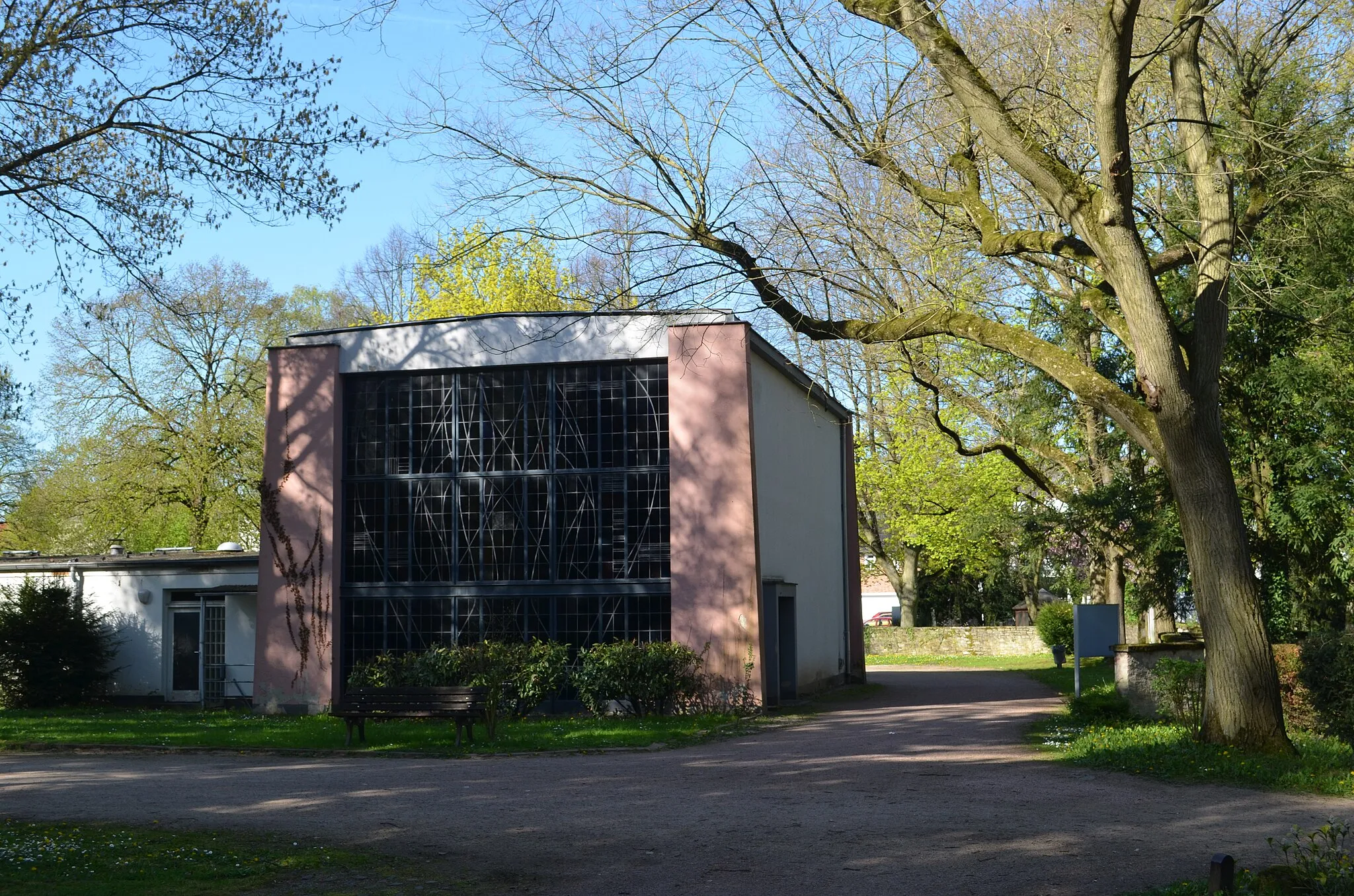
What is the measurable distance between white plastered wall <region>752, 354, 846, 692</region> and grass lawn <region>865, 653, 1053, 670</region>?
40.8 feet

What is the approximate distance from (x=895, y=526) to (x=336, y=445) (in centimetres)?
2879

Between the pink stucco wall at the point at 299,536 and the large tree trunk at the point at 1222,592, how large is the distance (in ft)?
51.3

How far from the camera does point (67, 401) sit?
39.6 meters

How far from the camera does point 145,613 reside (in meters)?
27.5

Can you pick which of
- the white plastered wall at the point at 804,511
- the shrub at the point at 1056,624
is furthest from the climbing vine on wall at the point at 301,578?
the shrub at the point at 1056,624

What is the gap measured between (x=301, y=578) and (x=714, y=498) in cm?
802

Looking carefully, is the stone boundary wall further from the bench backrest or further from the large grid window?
the bench backrest

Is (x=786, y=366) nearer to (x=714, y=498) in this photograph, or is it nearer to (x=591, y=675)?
(x=714, y=498)

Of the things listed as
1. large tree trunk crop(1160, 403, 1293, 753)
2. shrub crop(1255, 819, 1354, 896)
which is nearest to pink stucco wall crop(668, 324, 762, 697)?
large tree trunk crop(1160, 403, 1293, 753)

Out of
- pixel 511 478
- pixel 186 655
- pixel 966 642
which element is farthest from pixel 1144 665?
pixel 966 642

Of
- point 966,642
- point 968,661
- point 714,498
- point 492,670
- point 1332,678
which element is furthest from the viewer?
point 966,642

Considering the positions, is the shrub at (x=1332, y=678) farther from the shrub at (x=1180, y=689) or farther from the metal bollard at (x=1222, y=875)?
the metal bollard at (x=1222, y=875)

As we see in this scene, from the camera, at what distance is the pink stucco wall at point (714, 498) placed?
21.8 metres

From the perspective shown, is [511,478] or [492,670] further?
[511,478]
